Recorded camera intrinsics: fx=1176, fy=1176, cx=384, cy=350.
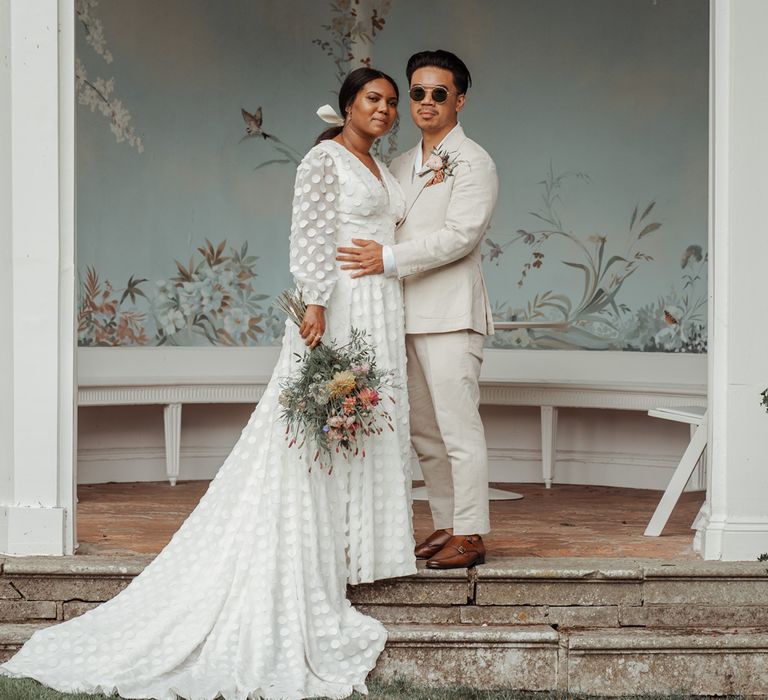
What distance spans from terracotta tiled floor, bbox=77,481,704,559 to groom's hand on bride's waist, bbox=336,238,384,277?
1219 mm

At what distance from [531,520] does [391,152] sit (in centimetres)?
277

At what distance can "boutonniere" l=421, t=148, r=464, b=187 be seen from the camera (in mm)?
4246

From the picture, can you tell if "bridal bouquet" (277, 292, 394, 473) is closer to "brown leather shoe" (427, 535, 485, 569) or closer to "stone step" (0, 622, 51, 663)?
"brown leather shoe" (427, 535, 485, 569)

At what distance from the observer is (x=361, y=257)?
4078 millimetres

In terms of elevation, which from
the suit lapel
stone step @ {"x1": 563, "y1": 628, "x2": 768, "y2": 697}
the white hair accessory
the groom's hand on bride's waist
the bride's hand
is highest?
the white hair accessory

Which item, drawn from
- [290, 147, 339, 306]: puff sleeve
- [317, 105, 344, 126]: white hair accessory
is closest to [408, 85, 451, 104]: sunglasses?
[317, 105, 344, 126]: white hair accessory

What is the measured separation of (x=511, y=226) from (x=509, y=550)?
2976 mm

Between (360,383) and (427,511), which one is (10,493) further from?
(427,511)

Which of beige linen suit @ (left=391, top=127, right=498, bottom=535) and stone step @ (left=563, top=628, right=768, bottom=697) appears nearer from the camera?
stone step @ (left=563, top=628, right=768, bottom=697)

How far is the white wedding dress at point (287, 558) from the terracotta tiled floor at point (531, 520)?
63 centimetres

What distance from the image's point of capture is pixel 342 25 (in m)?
7.27

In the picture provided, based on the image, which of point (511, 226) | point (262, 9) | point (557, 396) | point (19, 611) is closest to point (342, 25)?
point (262, 9)

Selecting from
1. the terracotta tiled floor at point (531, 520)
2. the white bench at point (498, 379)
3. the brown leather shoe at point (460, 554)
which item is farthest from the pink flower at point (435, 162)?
the white bench at point (498, 379)

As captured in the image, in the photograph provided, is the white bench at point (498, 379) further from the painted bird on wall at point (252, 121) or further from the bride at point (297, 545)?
the bride at point (297, 545)
